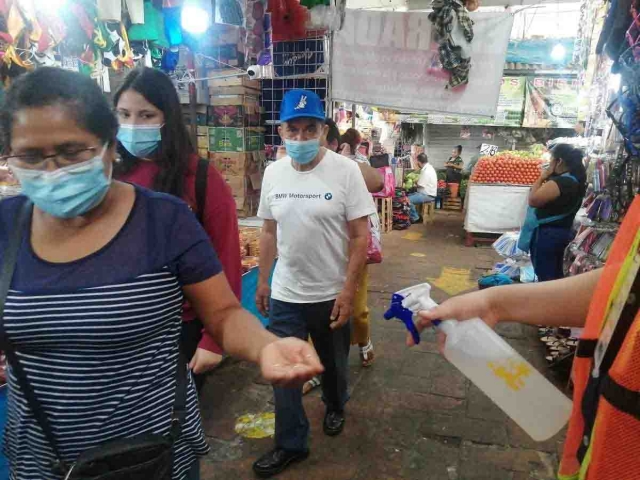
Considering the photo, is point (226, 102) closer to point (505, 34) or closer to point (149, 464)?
point (505, 34)

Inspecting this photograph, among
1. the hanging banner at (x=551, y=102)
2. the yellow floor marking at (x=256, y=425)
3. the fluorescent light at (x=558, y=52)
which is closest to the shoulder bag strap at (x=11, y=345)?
the yellow floor marking at (x=256, y=425)

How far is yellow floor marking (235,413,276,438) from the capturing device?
113 inches

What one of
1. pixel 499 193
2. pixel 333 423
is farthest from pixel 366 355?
pixel 499 193

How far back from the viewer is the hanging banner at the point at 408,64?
3734mm

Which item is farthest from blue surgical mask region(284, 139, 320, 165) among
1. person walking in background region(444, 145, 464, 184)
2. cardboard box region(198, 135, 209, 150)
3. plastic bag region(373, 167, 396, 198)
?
person walking in background region(444, 145, 464, 184)

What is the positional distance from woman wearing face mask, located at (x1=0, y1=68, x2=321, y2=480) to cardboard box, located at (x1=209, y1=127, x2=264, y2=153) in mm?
4193

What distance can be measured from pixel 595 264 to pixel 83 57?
394 cm

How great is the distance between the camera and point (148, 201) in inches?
47.9

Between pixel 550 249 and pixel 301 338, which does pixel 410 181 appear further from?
pixel 301 338

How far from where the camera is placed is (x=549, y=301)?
4.19ft

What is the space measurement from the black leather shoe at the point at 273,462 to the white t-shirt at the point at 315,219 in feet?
2.71

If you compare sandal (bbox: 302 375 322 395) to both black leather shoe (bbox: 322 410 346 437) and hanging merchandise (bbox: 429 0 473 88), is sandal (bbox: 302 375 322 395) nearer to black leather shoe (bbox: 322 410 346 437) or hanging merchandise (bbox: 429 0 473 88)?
black leather shoe (bbox: 322 410 346 437)

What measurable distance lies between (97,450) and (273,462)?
155cm

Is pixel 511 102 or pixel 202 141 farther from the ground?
pixel 511 102
